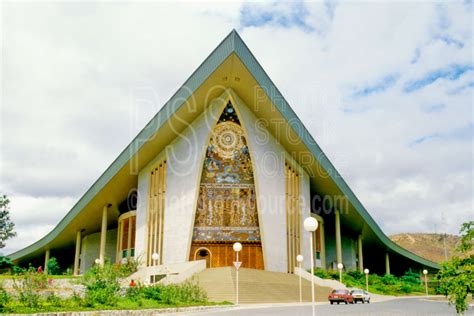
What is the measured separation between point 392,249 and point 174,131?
81.0ft

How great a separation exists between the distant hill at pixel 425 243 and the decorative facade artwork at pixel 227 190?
75.9 m

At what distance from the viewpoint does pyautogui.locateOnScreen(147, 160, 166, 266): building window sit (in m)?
26.6

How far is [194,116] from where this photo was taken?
86.0 ft

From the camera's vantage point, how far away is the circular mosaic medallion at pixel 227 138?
26.4m

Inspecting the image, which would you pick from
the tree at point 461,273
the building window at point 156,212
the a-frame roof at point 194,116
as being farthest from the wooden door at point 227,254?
the tree at point 461,273

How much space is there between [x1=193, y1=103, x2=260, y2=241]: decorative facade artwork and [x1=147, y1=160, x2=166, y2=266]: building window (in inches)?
86.6

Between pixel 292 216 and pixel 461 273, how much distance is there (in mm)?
22003

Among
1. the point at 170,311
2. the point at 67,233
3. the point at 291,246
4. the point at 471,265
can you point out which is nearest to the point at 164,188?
the point at 291,246

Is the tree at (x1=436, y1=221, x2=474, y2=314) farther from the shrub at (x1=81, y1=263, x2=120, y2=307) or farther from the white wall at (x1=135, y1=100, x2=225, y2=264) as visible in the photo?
the white wall at (x1=135, y1=100, x2=225, y2=264)

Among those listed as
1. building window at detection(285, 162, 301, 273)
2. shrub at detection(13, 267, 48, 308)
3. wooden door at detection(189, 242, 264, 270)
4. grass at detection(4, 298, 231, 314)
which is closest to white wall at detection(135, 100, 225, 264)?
wooden door at detection(189, 242, 264, 270)

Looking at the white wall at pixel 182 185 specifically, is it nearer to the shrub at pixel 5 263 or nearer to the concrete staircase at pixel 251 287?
the concrete staircase at pixel 251 287

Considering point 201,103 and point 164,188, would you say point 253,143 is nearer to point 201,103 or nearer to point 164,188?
point 201,103

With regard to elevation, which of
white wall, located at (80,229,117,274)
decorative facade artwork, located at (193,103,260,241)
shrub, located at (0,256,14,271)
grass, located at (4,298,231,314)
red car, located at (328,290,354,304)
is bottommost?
red car, located at (328,290,354,304)

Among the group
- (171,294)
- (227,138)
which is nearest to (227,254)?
(227,138)
